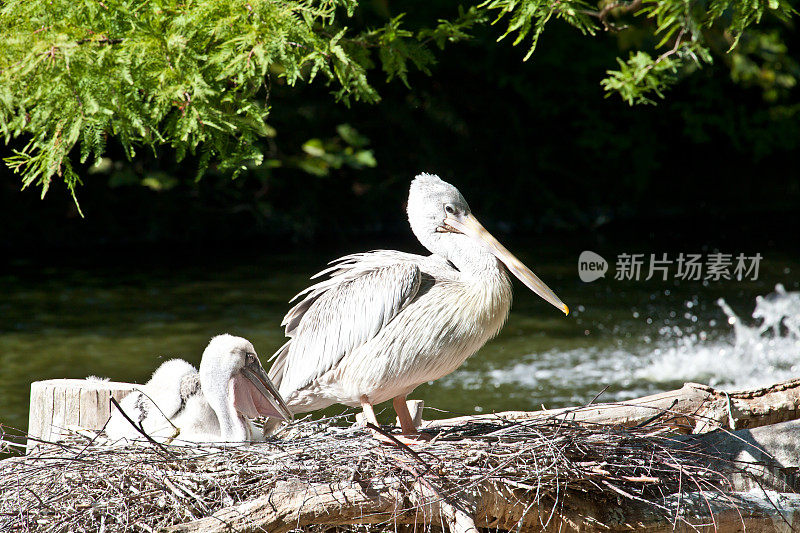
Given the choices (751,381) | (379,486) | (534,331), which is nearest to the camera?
(379,486)

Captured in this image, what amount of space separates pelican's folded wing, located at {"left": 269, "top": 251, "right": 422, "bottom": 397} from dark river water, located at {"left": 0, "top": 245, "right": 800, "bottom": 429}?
400cm

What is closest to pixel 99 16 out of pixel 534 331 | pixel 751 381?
pixel 751 381

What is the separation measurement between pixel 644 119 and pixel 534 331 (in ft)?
37.7

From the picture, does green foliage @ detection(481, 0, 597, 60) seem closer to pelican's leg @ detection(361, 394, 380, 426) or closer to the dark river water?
pelican's leg @ detection(361, 394, 380, 426)

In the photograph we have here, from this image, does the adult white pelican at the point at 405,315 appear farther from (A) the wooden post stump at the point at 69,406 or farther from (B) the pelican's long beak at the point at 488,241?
(A) the wooden post stump at the point at 69,406

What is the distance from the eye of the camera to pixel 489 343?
10.6 meters

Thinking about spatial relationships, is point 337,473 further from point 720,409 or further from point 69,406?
point 720,409

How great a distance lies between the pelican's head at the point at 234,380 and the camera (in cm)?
371

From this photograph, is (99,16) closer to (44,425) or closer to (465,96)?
(44,425)

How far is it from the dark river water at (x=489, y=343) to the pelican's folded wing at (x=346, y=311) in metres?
4.00

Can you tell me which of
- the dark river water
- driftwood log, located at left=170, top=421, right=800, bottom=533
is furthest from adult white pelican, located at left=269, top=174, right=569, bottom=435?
the dark river water

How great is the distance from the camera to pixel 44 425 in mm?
3918

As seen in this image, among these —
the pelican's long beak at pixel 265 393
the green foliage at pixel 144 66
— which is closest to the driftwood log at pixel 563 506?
the pelican's long beak at pixel 265 393

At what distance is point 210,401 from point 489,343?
23.5ft
